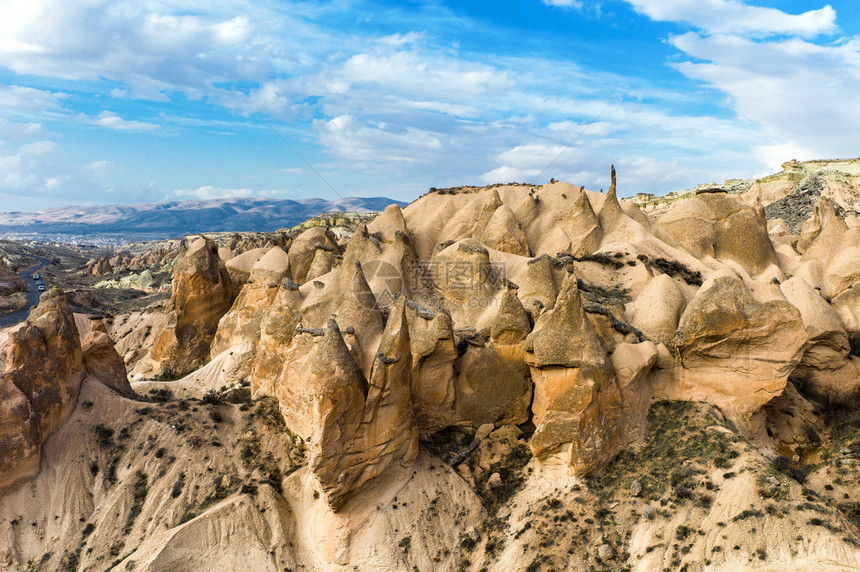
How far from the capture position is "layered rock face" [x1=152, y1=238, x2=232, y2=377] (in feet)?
123

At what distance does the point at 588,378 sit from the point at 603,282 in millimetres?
11615

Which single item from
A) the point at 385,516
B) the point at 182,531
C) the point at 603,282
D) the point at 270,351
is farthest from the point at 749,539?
the point at 270,351

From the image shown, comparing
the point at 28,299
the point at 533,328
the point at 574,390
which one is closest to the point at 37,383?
the point at 533,328

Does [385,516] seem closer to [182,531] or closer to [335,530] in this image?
[335,530]

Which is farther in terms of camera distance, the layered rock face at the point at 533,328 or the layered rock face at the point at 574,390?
the layered rock face at the point at 533,328

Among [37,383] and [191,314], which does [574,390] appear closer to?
[37,383]

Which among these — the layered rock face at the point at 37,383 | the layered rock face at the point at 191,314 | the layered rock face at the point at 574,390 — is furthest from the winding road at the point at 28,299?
the layered rock face at the point at 574,390

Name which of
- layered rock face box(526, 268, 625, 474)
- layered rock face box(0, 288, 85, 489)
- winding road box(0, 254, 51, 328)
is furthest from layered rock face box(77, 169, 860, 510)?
winding road box(0, 254, 51, 328)

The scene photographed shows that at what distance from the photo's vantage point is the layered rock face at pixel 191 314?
37.6 metres

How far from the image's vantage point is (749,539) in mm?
15844

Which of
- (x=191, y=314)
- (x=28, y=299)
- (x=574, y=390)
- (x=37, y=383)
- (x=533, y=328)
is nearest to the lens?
(x=574, y=390)

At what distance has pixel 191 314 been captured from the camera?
3828 cm

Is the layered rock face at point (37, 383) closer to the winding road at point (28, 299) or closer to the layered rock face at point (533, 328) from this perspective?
the layered rock face at point (533, 328)

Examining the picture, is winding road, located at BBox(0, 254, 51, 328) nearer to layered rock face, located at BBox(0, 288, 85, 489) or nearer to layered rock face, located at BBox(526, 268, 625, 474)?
layered rock face, located at BBox(0, 288, 85, 489)
